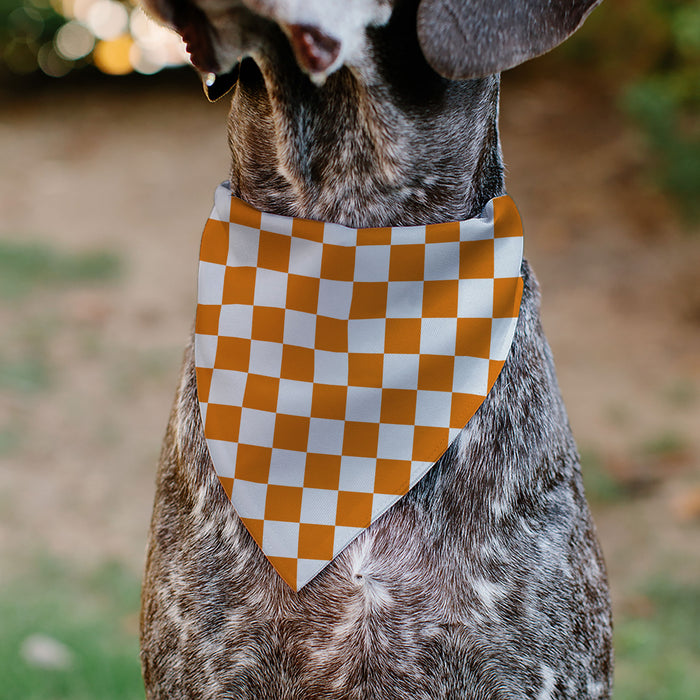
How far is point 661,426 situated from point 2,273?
506 centimetres

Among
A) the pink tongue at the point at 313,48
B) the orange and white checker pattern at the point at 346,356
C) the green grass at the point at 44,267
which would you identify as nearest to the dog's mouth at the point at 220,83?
the orange and white checker pattern at the point at 346,356

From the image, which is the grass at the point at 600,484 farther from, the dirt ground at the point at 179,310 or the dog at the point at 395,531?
the dog at the point at 395,531

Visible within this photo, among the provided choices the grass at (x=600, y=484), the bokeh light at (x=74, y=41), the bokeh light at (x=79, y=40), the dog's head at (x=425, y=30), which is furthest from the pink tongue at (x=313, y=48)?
the bokeh light at (x=74, y=41)

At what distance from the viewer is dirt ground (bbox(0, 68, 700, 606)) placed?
16.1 ft

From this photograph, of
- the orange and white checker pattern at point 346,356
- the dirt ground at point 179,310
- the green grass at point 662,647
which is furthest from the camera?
the dirt ground at point 179,310

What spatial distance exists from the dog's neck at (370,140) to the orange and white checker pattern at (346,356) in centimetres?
6

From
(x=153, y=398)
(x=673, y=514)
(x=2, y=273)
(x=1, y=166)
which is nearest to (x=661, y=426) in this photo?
(x=673, y=514)

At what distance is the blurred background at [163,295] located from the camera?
4.25m

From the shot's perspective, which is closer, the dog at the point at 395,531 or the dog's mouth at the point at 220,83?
the dog at the point at 395,531

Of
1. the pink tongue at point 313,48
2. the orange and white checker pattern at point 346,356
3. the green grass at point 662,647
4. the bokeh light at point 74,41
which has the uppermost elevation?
the pink tongue at point 313,48

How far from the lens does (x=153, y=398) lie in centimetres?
605

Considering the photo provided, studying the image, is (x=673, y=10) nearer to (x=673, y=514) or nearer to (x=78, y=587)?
(x=673, y=514)

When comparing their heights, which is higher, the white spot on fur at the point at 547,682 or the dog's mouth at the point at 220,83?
the dog's mouth at the point at 220,83

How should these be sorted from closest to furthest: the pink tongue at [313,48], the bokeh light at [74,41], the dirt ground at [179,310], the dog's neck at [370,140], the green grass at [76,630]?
the pink tongue at [313,48] → the dog's neck at [370,140] → the green grass at [76,630] → the dirt ground at [179,310] → the bokeh light at [74,41]
